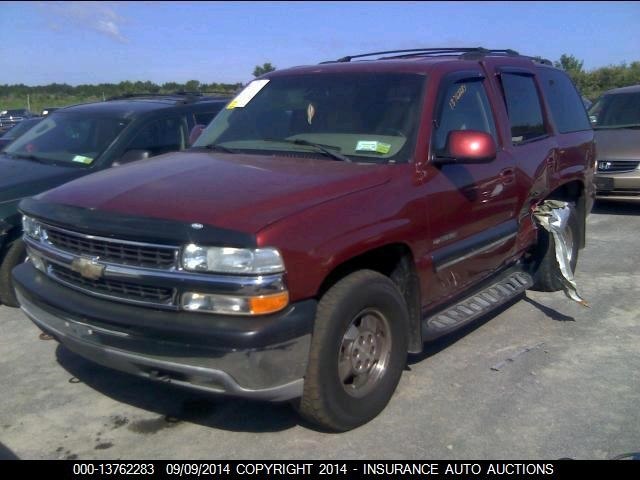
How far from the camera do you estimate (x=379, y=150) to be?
13.9 ft

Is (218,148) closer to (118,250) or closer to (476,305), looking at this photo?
(118,250)

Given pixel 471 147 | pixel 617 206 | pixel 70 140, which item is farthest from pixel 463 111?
pixel 617 206

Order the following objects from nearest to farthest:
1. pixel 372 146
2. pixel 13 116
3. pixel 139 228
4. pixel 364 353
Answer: pixel 139 228 < pixel 364 353 < pixel 372 146 < pixel 13 116

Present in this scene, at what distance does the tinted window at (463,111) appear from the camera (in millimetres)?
4488

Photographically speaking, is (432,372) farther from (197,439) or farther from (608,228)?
(608,228)

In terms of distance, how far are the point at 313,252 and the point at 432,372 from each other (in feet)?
5.52

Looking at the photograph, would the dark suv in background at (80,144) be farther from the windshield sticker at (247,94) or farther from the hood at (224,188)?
the hood at (224,188)

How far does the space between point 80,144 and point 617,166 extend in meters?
7.22

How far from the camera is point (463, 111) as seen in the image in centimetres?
478

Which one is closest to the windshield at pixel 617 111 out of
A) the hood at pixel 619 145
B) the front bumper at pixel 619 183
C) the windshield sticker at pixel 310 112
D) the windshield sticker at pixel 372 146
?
the hood at pixel 619 145

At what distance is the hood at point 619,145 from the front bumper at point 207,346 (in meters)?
7.97

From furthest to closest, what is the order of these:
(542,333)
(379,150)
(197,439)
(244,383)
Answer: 1. (542,333)
2. (379,150)
3. (197,439)
4. (244,383)

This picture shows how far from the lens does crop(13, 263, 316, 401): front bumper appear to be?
10.2 ft
